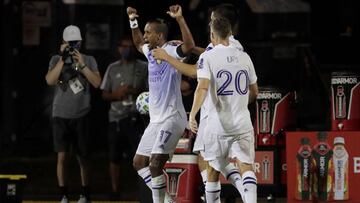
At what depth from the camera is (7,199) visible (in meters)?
14.9

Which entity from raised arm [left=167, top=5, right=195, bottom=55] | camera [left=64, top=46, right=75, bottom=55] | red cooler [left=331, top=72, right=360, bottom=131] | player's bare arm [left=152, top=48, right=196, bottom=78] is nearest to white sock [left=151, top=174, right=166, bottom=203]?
player's bare arm [left=152, top=48, right=196, bottom=78]

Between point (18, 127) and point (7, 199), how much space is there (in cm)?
566

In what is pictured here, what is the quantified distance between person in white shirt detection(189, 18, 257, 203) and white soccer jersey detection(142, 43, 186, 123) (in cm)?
110

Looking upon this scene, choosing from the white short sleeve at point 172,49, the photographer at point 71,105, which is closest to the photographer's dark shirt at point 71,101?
the photographer at point 71,105

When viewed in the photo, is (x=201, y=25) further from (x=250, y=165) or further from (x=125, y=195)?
(x=250, y=165)

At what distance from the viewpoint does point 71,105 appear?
1662 cm

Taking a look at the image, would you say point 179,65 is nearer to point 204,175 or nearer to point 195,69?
point 195,69

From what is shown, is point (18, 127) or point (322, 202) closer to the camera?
point (322, 202)

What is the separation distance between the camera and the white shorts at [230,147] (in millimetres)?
13248

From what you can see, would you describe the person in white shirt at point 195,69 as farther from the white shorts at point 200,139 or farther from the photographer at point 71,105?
the photographer at point 71,105

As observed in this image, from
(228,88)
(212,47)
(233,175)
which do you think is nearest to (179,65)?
(212,47)

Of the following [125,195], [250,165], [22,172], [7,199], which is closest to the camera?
[250,165]

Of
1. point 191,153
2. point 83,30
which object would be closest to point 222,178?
point 191,153

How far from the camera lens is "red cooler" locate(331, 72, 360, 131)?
15.4 m
